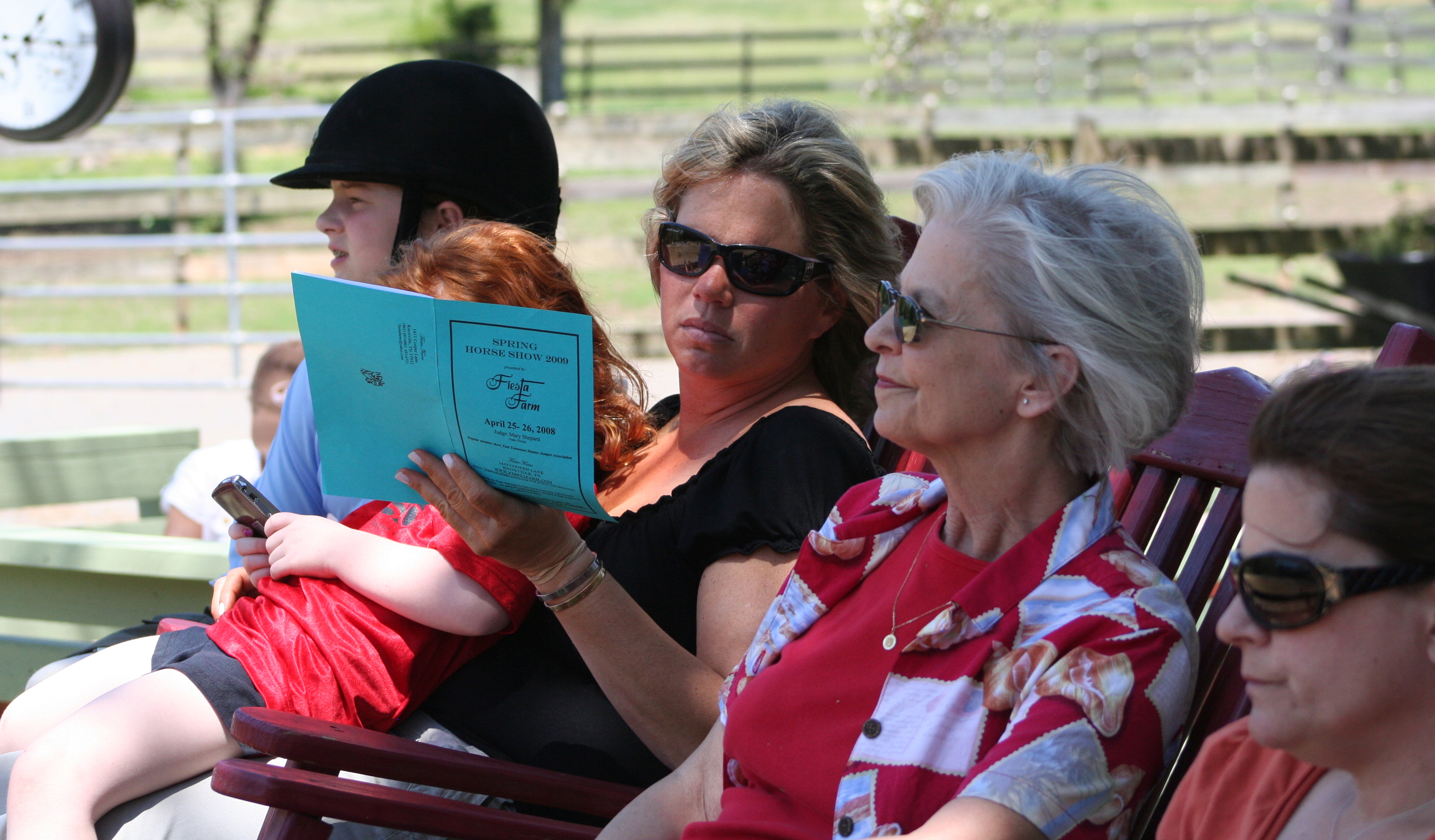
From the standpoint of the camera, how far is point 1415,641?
3.44ft

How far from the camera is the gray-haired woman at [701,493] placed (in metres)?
1.76

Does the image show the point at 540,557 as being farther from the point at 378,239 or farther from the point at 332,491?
the point at 378,239

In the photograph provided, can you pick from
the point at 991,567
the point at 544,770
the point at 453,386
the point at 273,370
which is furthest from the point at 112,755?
the point at 273,370

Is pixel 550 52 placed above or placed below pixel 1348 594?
above

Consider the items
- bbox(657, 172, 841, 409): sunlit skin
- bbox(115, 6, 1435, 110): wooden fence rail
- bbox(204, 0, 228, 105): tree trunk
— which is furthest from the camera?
bbox(115, 6, 1435, 110): wooden fence rail

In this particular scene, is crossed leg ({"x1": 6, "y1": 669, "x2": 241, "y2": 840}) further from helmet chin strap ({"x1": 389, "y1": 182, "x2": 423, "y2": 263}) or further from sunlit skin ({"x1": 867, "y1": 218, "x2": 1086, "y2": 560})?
sunlit skin ({"x1": 867, "y1": 218, "x2": 1086, "y2": 560})

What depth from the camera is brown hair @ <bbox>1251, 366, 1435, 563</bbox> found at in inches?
40.3

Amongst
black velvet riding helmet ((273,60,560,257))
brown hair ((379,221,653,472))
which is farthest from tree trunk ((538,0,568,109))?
brown hair ((379,221,653,472))

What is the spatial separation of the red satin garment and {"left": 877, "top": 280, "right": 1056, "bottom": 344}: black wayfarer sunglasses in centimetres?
75

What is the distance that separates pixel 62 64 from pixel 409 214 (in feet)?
11.5

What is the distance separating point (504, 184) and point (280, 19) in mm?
37955

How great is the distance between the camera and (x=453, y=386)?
1618 millimetres

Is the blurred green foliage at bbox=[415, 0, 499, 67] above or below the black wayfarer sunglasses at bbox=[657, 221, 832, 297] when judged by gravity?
above

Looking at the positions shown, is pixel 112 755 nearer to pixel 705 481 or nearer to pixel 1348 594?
pixel 705 481
